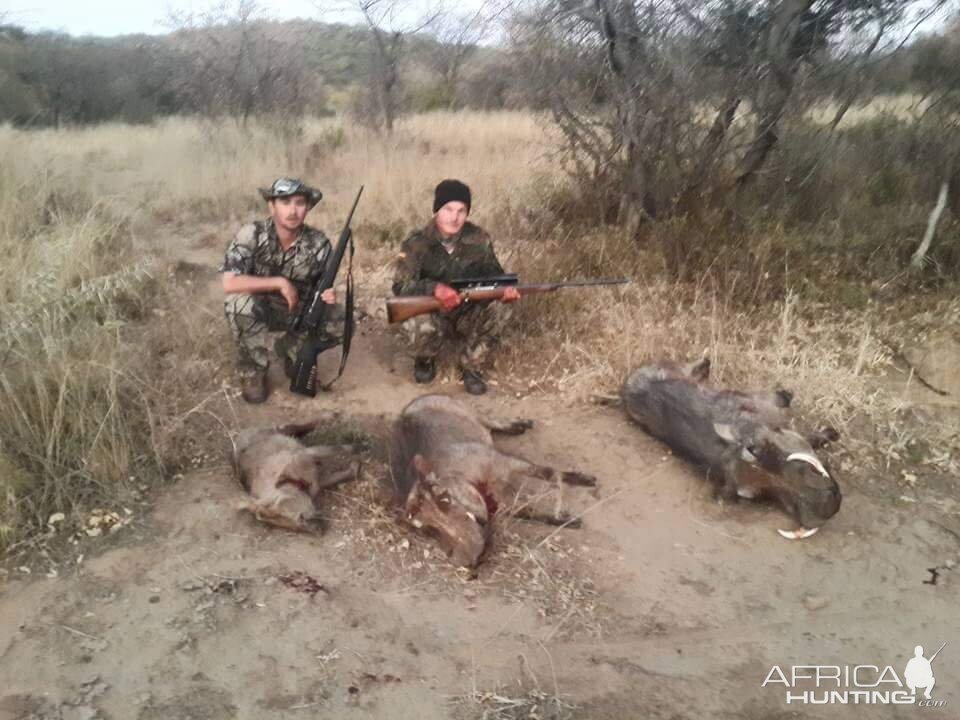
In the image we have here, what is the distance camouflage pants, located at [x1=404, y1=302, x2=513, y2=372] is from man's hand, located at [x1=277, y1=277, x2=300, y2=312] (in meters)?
0.70

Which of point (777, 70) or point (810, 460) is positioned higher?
point (777, 70)

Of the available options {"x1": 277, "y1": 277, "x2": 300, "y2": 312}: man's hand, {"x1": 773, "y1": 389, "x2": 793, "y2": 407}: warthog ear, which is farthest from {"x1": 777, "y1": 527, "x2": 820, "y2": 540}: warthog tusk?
{"x1": 277, "y1": 277, "x2": 300, "y2": 312}: man's hand

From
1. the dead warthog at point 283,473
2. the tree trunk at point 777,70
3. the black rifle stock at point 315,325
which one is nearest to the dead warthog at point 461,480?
the dead warthog at point 283,473

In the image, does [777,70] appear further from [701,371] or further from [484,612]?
[484,612]

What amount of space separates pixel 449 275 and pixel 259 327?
117 centimetres

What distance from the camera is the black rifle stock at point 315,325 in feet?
14.0

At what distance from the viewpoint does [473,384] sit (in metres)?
4.76

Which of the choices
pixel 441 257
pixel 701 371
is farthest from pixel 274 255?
pixel 701 371

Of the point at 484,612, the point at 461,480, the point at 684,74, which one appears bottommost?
the point at 484,612

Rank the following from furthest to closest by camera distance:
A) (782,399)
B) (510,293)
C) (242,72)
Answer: (242,72) → (510,293) → (782,399)

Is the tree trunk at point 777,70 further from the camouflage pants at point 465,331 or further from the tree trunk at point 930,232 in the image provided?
the camouflage pants at point 465,331

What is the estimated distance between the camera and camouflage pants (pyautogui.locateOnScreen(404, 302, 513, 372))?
478 centimetres

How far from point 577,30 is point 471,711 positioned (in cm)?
517

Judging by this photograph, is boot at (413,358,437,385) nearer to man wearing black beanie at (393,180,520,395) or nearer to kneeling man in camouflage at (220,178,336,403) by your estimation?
man wearing black beanie at (393,180,520,395)
